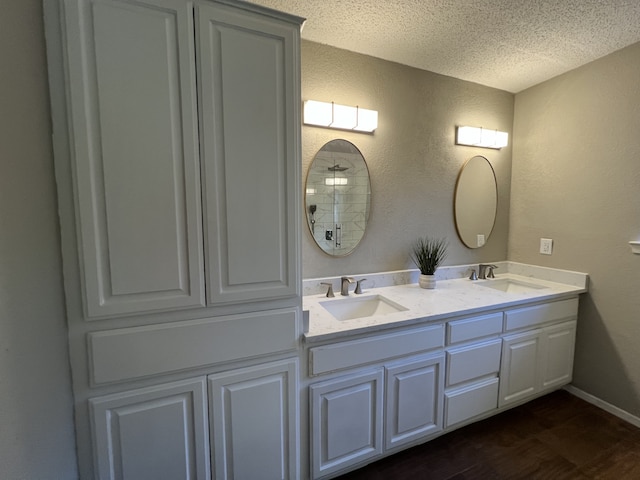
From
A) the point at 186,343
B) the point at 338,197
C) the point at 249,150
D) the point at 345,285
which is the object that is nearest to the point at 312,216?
the point at 338,197

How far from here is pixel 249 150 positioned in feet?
3.56

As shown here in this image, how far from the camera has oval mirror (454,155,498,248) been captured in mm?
2305

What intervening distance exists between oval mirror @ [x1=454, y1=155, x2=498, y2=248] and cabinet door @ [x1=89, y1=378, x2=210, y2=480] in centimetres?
216

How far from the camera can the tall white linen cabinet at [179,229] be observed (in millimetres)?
909

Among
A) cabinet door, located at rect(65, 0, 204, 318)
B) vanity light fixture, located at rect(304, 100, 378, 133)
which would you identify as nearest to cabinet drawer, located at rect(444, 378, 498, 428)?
cabinet door, located at rect(65, 0, 204, 318)

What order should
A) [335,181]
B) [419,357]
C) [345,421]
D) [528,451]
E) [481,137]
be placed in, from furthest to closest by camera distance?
[481,137]
[335,181]
[528,451]
[419,357]
[345,421]

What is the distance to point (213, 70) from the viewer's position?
1.02 m

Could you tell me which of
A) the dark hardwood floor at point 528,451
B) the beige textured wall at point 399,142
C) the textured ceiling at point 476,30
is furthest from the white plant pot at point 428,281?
the textured ceiling at point 476,30

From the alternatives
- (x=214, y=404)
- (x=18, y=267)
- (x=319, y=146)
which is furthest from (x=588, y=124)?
(x=18, y=267)

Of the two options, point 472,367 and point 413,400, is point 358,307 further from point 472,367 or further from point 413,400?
point 472,367

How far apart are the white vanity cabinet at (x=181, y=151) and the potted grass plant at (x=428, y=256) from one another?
4.06 ft

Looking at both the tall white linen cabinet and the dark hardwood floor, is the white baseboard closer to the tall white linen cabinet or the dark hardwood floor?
the dark hardwood floor

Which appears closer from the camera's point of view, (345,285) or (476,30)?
(476,30)

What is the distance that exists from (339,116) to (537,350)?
2032 millimetres
